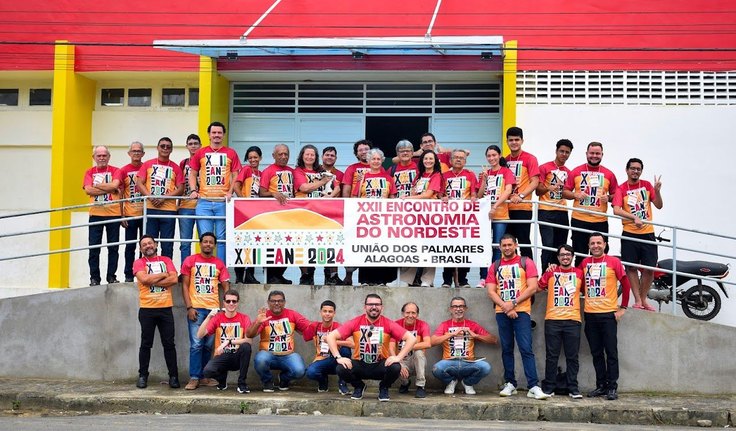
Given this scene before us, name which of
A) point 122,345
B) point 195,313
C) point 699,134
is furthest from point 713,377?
point 122,345

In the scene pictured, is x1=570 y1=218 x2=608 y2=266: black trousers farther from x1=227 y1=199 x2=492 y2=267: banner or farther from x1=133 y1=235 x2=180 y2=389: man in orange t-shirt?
x1=133 y1=235 x2=180 y2=389: man in orange t-shirt

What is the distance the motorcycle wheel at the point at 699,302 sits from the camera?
1540 centimetres

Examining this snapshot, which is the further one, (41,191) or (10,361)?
(41,191)

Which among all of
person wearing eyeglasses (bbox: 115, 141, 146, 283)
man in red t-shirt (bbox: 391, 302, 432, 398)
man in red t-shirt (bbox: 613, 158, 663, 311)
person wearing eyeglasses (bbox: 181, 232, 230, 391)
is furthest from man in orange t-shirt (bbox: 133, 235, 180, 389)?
man in red t-shirt (bbox: 613, 158, 663, 311)

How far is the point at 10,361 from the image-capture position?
46.4 ft

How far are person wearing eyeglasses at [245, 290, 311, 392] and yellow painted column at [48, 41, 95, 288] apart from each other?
6709 mm

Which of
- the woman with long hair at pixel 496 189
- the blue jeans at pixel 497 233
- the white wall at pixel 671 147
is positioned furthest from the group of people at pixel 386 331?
the white wall at pixel 671 147

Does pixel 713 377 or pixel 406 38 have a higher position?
pixel 406 38

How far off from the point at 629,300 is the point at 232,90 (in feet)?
28.0

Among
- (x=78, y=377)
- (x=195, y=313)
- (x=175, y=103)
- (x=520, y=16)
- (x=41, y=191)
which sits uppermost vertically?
(x=520, y=16)

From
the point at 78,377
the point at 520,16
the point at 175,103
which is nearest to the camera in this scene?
the point at 78,377

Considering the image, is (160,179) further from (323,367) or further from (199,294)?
(323,367)

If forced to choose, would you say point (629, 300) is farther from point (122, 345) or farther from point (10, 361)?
point (10, 361)

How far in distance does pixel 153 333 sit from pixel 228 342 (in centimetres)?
100
